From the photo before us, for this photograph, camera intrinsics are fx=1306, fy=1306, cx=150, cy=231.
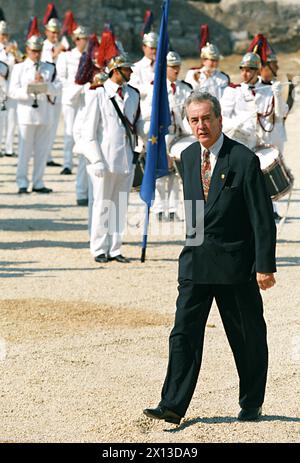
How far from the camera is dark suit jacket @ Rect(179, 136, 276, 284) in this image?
6.61m

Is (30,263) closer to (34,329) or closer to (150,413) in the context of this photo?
(34,329)

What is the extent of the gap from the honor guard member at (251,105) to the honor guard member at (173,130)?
1.55 feet

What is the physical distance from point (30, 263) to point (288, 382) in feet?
14.4

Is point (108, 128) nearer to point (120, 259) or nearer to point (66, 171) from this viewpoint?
point (120, 259)

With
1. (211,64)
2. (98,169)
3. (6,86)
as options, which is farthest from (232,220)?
(6,86)

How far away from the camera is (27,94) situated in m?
16.2

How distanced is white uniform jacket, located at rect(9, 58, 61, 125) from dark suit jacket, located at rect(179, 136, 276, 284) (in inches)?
378

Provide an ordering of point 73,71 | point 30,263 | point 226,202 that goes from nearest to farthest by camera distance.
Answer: point 226,202 < point 30,263 < point 73,71

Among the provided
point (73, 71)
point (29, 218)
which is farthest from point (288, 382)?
point (73, 71)

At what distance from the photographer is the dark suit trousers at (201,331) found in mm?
6828

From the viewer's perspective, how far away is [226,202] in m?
6.69

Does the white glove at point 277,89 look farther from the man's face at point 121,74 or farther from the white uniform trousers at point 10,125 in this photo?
the white uniform trousers at point 10,125

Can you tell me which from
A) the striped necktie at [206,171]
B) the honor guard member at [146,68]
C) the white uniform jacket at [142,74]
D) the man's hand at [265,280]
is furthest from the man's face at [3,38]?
the man's hand at [265,280]

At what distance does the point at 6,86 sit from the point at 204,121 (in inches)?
445
